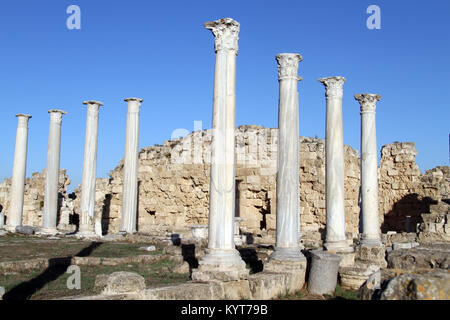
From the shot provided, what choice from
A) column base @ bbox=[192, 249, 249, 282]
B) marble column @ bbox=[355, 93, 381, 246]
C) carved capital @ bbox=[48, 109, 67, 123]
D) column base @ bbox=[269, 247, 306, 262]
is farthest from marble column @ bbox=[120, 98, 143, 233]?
column base @ bbox=[192, 249, 249, 282]

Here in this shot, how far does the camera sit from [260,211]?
71.8 feet

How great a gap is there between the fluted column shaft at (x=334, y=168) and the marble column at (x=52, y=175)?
13519 mm

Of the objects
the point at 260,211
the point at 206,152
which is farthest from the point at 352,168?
the point at 206,152

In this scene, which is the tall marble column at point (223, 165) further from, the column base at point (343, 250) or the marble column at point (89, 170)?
the marble column at point (89, 170)

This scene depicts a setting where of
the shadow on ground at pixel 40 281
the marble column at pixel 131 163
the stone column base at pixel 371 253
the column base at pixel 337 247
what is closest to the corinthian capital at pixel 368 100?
the stone column base at pixel 371 253

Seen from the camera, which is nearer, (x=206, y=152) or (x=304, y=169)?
(x=304, y=169)

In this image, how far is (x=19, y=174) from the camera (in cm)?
2334

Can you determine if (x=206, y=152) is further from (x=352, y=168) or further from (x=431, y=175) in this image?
(x=431, y=175)

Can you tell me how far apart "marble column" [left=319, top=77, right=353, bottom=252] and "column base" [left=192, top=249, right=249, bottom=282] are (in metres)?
3.80

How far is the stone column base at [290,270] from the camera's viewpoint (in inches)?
357

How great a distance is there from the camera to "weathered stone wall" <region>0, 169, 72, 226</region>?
28.0 metres

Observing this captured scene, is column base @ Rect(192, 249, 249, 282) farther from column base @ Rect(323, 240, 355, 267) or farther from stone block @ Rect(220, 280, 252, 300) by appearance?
column base @ Rect(323, 240, 355, 267)

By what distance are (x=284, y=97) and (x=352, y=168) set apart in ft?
38.9

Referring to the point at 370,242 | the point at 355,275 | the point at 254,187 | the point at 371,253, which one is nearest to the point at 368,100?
the point at 370,242
